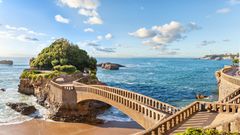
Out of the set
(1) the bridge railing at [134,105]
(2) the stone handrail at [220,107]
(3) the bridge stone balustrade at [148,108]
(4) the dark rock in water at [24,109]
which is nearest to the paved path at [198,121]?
(3) the bridge stone balustrade at [148,108]

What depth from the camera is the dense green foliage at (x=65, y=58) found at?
77.1 metres

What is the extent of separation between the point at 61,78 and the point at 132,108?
30.6 metres

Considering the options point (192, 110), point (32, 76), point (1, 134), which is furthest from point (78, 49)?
point (192, 110)

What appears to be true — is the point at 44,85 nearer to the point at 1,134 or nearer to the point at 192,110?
the point at 1,134

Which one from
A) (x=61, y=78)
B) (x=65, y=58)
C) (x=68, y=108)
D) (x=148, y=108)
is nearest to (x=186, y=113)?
(x=148, y=108)

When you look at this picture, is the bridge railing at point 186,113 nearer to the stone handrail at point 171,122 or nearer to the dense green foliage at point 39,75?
the stone handrail at point 171,122

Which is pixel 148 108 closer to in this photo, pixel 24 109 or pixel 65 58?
pixel 24 109

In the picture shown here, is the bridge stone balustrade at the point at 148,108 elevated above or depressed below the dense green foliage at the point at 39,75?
→ below

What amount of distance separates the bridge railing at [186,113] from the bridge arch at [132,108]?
3101mm

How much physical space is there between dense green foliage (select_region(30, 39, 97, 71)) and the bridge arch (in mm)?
36776

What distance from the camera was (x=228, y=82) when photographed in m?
42.6

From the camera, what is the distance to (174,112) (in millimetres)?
26219

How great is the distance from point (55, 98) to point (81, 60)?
3015cm

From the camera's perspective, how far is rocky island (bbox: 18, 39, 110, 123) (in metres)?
46.3
